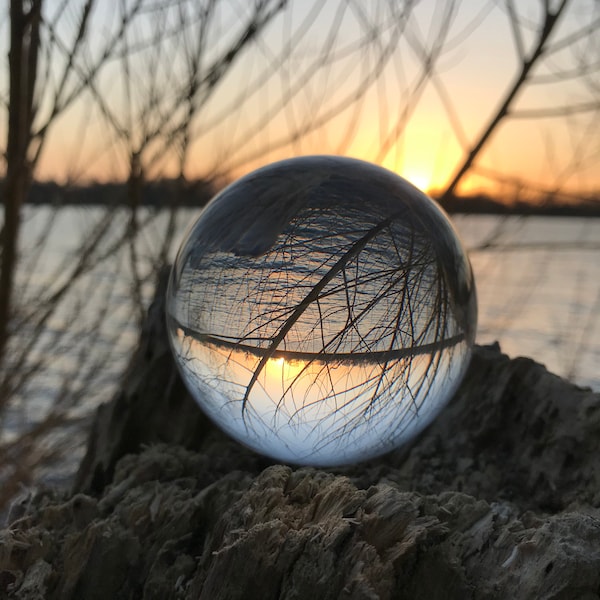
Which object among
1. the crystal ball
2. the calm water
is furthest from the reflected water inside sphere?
the calm water

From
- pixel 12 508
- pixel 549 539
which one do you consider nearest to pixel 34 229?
pixel 12 508

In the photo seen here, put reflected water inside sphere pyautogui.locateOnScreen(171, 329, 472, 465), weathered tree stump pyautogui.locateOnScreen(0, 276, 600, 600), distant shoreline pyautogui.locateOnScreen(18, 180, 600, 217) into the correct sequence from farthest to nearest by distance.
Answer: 1. distant shoreline pyautogui.locateOnScreen(18, 180, 600, 217)
2. reflected water inside sphere pyautogui.locateOnScreen(171, 329, 472, 465)
3. weathered tree stump pyautogui.locateOnScreen(0, 276, 600, 600)

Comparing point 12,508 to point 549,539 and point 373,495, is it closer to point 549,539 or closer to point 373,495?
point 373,495

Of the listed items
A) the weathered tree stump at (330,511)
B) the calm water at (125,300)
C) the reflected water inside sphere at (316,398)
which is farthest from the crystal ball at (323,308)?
the calm water at (125,300)

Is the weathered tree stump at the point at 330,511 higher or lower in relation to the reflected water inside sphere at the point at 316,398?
lower

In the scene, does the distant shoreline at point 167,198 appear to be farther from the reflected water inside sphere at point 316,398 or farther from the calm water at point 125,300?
the reflected water inside sphere at point 316,398

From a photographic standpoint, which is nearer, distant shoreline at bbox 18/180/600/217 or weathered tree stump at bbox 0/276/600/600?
weathered tree stump at bbox 0/276/600/600

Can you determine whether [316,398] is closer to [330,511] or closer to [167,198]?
[330,511]

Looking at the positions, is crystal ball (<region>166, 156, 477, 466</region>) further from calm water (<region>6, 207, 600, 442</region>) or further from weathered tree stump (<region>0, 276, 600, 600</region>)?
calm water (<region>6, 207, 600, 442</region>)
